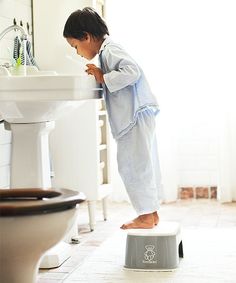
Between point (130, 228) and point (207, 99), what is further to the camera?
point (207, 99)

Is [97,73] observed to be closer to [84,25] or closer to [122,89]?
[122,89]

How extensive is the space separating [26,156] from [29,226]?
37.4 inches

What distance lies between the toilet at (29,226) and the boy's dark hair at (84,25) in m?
1.05

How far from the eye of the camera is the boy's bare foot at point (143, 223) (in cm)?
263

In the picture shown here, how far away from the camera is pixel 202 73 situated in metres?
4.02

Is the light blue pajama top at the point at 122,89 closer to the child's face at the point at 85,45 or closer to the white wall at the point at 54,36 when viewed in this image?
the child's face at the point at 85,45

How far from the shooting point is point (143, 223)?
264cm

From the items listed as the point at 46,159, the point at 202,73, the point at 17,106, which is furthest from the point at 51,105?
the point at 202,73

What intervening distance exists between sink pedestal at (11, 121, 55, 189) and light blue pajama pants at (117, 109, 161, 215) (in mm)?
347

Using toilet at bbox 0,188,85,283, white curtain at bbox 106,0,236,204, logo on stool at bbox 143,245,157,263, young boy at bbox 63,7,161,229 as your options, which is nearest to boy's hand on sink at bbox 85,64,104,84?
young boy at bbox 63,7,161,229

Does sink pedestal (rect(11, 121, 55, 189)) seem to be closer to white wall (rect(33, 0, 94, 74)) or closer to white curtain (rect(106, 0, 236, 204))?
white wall (rect(33, 0, 94, 74))

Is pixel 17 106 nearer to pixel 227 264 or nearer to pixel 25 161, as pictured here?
pixel 25 161

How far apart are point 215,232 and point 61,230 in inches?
62.0

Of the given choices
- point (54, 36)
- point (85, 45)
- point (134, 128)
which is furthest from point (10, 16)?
point (134, 128)
